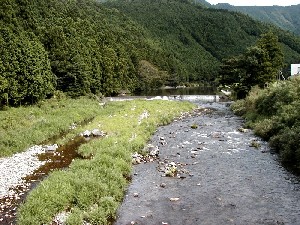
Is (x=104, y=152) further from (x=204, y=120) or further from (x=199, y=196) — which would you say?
(x=204, y=120)

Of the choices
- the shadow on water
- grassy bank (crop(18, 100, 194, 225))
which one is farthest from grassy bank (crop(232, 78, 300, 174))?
the shadow on water

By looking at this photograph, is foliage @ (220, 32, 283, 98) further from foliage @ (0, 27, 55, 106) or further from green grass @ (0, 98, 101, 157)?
foliage @ (0, 27, 55, 106)

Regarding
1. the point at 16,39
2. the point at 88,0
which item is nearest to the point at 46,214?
the point at 16,39

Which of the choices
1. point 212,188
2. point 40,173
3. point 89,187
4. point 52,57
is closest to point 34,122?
point 40,173

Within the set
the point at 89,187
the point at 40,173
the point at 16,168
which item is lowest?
the point at 40,173

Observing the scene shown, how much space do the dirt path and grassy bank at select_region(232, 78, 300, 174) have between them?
4.05ft

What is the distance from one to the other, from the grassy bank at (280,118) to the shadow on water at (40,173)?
1654 centimetres

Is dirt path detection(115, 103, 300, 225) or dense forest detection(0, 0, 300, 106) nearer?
dirt path detection(115, 103, 300, 225)

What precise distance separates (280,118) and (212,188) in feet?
48.0

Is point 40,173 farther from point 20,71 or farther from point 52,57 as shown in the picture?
point 52,57

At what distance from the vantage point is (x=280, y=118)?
32938 millimetres

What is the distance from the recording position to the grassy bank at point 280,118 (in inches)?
1024

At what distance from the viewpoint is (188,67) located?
588 ft

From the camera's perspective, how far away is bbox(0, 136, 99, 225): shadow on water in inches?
712
